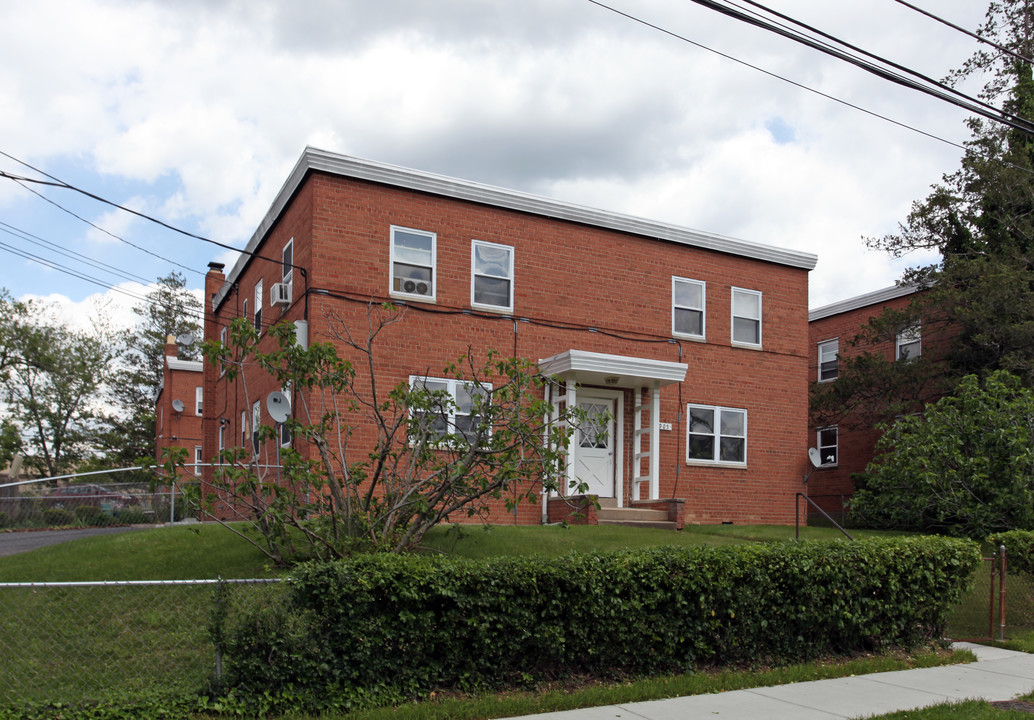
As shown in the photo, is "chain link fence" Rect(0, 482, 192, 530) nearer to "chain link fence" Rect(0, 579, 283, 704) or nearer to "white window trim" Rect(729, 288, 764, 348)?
"chain link fence" Rect(0, 579, 283, 704)

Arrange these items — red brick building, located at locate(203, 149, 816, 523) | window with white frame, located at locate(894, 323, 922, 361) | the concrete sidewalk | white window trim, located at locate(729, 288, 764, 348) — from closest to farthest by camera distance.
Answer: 1. the concrete sidewalk
2. red brick building, located at locate(203, 149, 816, 523)
3. white window trim, located at locate(729, 288, 764, 348)
4. window with white frame, located at locate(894, 323, 922, 361)

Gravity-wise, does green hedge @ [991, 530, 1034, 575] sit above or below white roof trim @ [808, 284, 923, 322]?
below

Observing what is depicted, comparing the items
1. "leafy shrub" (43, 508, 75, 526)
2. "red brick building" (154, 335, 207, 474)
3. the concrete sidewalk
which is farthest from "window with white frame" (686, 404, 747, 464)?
"red brick building" (154, 335, 207, 474)

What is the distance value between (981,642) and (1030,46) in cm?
2132

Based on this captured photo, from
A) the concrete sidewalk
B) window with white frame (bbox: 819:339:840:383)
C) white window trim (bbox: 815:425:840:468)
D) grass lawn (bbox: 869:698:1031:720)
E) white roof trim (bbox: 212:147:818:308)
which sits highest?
white roof trim (bbox: 212:147:818:308)

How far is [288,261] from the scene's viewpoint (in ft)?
58.0

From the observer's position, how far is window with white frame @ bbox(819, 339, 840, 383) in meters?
29.1

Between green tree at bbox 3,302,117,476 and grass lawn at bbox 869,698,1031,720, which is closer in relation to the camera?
grass lawn at bbox 869,698,1031,720

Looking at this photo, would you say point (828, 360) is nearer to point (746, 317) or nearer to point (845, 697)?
point (746, 317)

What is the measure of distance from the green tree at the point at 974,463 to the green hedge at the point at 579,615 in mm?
5549

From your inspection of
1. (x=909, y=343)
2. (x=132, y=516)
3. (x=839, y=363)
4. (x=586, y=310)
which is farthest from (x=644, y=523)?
(x=839, y=363)

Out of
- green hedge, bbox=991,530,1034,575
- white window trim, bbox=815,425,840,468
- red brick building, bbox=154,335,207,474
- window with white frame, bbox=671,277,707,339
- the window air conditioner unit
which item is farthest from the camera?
red brick building, bbox=154,335,207,474

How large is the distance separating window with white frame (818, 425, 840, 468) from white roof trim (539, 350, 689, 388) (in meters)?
12.3

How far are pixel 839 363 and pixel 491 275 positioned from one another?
49.6 ft
